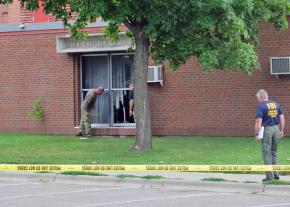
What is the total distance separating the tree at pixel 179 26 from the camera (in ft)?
52.1

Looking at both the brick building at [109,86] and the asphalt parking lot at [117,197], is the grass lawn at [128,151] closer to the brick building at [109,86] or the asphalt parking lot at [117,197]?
the brick building at [109,86]

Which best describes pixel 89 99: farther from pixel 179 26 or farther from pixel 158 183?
pixel 158 183

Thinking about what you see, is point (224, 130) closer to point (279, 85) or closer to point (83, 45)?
point (279, 85)

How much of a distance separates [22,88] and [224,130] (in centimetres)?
781

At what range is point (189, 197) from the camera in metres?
11.5

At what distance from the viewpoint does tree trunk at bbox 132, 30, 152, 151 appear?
17344mm

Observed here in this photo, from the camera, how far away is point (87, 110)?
22656 mm

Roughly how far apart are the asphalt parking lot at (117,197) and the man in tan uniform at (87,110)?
929 cm

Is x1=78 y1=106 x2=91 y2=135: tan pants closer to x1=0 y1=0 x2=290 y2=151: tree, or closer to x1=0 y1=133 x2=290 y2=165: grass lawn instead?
x1=0 y1=133 x2=290 y2=165: grass lawn

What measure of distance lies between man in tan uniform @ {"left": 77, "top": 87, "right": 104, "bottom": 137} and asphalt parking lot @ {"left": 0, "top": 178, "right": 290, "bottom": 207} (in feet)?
30.5

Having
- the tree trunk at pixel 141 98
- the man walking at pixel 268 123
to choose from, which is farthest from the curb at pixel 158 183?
the tree trunk at pixel 141 98

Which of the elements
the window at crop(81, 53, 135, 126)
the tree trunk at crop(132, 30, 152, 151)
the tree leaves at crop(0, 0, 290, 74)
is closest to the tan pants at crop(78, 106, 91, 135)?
the window at crop(81, 53, 135, 126)

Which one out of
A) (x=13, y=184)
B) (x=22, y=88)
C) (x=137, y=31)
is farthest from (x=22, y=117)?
(x=13, y=184)

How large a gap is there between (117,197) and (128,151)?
5918mm
